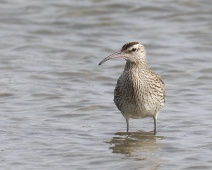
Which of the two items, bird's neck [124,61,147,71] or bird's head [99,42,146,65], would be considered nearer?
bird's head [99,42,146,65]

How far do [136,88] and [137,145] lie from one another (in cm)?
96

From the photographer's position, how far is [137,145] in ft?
39.1

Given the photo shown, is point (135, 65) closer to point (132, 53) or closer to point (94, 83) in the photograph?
point (132, 53)

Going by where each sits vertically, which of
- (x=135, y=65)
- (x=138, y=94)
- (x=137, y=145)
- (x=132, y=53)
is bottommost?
(x=137, y=145)

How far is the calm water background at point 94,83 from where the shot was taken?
11.1 m

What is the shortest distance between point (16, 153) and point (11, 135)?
1.03 metres

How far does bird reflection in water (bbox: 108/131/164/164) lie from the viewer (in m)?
11.1

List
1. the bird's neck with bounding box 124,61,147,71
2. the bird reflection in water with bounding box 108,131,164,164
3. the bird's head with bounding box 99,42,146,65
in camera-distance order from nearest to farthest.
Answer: the bird reflection in water with bounding box 108,131,164,164 < the bird's head with bounding box 99,42,146,65 < the bird's neck with bounding box 124,61,147,71

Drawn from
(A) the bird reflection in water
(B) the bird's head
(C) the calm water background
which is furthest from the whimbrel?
(C) the calm water background

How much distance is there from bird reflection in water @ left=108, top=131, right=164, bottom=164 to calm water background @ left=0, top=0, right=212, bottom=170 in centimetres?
2

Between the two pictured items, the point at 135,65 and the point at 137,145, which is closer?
the point at 137,145

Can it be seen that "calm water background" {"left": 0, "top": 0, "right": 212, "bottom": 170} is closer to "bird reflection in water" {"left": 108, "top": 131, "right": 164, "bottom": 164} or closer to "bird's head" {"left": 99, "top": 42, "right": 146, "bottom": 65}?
"bird reflection in water" {"left": 108, "top": 131, "right": 164, "bottom": 164}

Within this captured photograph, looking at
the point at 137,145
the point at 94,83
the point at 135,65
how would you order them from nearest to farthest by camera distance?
the point at 137,145, the point at 135,65, the point at 94,83

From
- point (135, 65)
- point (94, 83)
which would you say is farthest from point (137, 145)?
point (94, 83)
